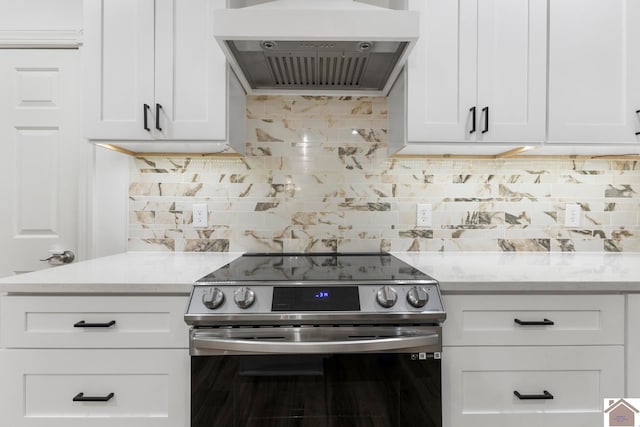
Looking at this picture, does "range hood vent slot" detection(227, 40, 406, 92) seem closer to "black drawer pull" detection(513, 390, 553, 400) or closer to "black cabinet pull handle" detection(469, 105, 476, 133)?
"black cabinet pull handle" detection(469, 105, 476, 133)

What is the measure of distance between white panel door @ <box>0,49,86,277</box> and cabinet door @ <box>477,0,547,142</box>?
2.00 m

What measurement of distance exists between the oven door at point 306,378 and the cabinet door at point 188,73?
866 mm

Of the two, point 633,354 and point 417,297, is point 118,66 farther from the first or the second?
point 633,354

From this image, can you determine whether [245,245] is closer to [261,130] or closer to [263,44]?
[261,130]

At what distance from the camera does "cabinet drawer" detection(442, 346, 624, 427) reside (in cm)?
125

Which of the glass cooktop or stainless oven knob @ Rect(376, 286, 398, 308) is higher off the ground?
the glass cooktop

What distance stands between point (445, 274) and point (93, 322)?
4.02ft

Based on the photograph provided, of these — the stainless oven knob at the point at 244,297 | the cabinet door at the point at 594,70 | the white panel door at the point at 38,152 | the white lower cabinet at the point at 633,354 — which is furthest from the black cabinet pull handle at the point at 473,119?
the white panel door at the point at 38,152

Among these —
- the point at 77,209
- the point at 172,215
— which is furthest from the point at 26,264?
the point at 172,215

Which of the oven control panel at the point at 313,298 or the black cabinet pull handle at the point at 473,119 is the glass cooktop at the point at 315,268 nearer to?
the oven control panel at the point at 313,298

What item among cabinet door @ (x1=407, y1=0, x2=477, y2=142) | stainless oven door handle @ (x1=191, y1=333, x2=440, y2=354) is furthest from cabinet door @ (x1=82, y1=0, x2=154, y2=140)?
cabinet door @ (x1=407, y1=0, x2=477, y2=142)

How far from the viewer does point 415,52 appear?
157 centimetres

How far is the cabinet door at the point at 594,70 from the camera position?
62.4 inches

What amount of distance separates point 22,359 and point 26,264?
3.13ft
